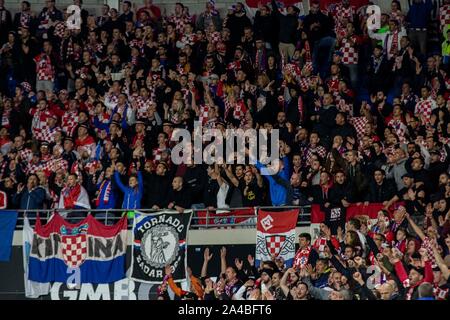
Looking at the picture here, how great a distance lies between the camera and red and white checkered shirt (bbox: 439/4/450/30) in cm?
2486

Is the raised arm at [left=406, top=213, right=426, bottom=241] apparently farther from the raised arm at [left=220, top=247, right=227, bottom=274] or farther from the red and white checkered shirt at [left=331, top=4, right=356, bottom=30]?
the red and white checkered shirt at [left=331, top=4, right=356, bottom=30]

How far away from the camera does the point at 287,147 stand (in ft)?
70.6

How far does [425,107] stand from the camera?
22375 mm

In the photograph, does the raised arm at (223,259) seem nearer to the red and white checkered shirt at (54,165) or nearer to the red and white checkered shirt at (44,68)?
the red and white checkered shirt at (54,165)

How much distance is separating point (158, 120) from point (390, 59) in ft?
14.9

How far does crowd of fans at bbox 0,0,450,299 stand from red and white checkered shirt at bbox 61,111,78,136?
3 centimetres

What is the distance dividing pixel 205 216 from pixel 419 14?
690cm

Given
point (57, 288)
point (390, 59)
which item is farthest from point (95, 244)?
point (390, 59)

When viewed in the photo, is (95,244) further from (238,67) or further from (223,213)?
(238,67)

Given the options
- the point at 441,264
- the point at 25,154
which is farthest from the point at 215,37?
the point at 441,264

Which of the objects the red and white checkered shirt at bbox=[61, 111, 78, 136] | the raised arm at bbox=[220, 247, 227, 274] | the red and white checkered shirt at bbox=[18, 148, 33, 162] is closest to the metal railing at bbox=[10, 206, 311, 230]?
the raised arm at bbox=[220, 247, 227, 274]

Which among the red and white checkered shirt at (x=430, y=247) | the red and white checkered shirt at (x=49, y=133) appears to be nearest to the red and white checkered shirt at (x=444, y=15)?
the red and white checkered shirt at (x=49, y=133)

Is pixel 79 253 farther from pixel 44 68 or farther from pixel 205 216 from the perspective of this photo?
pixel 44 68

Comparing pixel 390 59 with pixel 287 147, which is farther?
pixel 390 59
